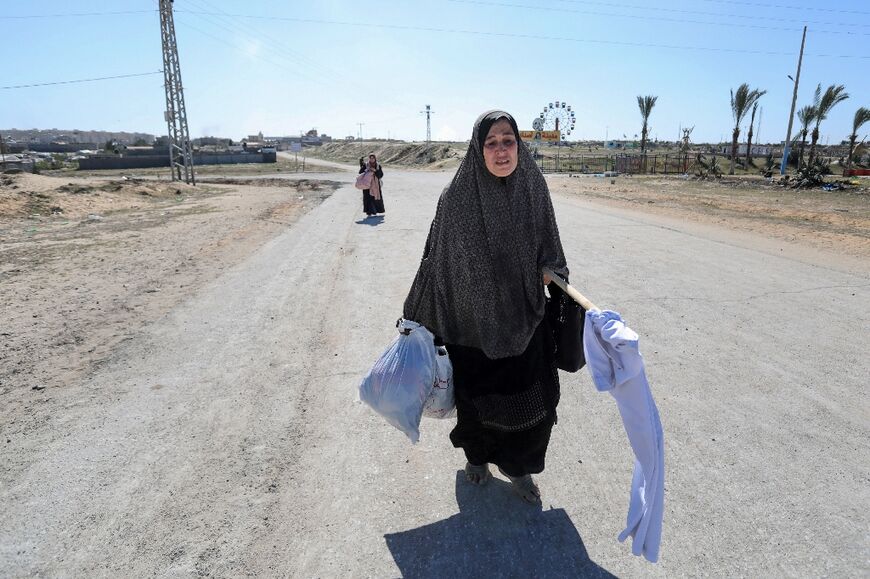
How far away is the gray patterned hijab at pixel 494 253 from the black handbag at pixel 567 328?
0.49ft

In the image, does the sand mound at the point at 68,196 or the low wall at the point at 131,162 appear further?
the low wall at the point at 131,162

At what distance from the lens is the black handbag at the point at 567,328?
2369 millimetres

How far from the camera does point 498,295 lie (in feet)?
7.41

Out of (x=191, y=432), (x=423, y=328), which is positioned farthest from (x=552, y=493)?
(x=191, y=432)

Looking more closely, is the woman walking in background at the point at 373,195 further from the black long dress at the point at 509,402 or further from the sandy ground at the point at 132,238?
the black long dress at the point at 509,402

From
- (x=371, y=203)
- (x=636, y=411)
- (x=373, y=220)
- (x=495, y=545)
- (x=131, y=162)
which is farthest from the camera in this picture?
(x=131, y=162)

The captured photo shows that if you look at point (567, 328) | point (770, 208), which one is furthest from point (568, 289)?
point (770, 208)

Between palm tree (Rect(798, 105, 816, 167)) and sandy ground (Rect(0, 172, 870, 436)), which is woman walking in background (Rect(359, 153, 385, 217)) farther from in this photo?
palm tree (Rect(798, 105, 816, 167))

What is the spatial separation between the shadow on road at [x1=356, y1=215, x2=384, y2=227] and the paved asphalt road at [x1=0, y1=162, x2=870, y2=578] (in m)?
6.10

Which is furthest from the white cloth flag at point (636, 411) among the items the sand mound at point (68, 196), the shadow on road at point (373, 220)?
the sand mound at point (68, 196)

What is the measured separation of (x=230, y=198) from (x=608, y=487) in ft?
55.8

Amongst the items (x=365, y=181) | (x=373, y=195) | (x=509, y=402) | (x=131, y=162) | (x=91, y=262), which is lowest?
(x=91, y=262)

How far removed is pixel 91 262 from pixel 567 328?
7.18m

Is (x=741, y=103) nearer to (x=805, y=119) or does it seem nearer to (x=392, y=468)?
(x=805, y=119)
